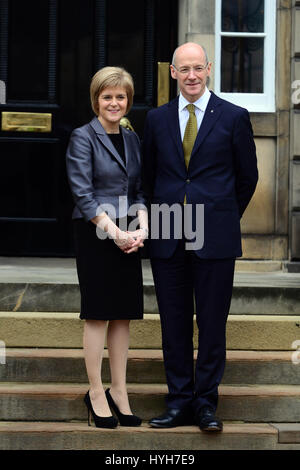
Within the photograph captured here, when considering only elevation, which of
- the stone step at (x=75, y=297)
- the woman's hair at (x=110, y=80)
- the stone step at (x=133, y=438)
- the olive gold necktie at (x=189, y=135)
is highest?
the woman's hair at (x=110, y=80)

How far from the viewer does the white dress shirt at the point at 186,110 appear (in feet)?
14.3

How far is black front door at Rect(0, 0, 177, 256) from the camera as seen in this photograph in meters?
6.75

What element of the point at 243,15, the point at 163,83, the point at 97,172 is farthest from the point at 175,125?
the point at 243,15

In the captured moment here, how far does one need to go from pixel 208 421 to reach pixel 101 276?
0.83m

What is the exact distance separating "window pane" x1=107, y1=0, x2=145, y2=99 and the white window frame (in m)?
0.58

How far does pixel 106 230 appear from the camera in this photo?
4203 millimetres

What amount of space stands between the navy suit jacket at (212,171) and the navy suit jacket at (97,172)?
19cm

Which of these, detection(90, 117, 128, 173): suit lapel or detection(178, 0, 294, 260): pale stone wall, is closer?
detection(90, 117, 128, 173): suit lapel

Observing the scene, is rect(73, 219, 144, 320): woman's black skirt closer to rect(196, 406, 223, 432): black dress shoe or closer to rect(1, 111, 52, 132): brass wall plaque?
rect(196, 406, 223, 432): black dress shoe

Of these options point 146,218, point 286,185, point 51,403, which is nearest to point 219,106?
point 146,218

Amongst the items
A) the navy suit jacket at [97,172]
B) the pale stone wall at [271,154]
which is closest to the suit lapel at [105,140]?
the navy suit jacket at [97,172]

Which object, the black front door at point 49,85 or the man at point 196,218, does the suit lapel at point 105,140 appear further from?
the black front door at point 49,85

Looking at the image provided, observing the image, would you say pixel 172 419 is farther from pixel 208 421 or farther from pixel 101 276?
pixel 101 276

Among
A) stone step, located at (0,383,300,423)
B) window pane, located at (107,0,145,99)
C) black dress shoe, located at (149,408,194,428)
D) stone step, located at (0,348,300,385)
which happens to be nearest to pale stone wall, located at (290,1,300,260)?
window pane, located at (107,0,145,99)
